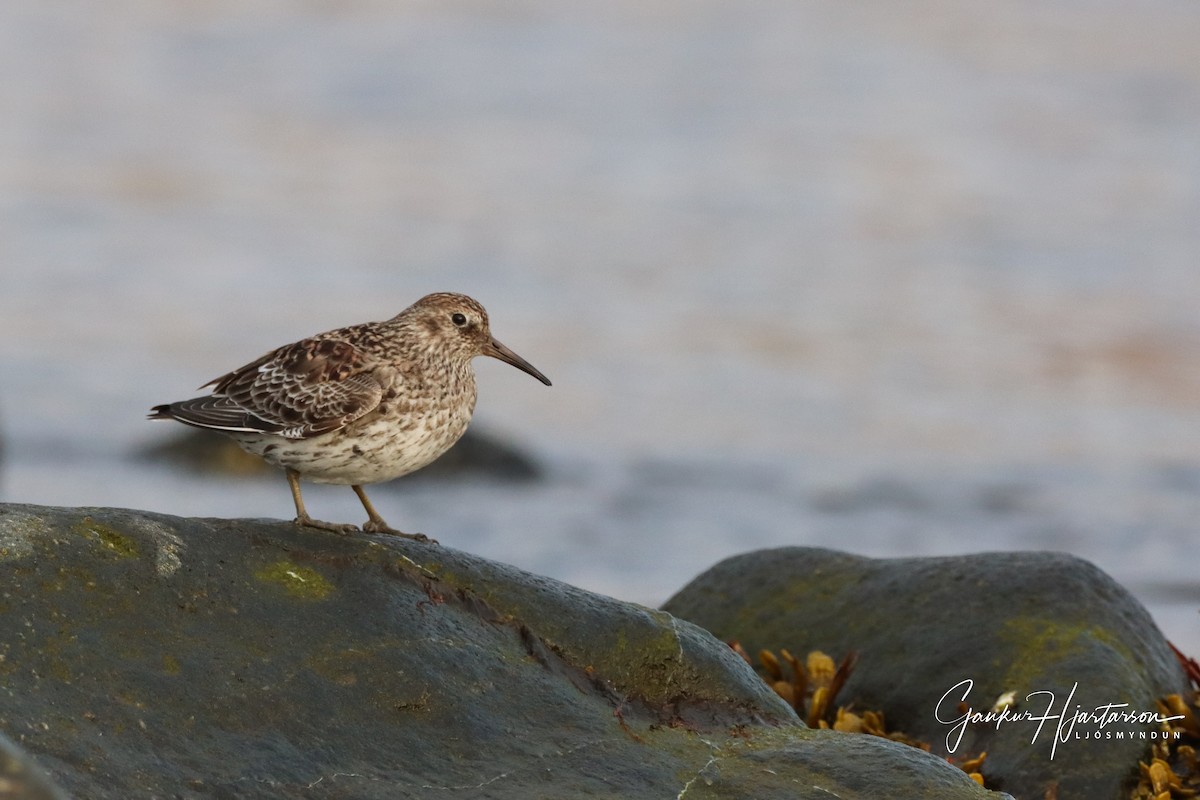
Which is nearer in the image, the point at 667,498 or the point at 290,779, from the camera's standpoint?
the point at 290,779

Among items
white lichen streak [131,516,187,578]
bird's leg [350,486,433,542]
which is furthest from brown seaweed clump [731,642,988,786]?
white lichen streak [131,516,187,578]

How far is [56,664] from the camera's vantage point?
17.3ft

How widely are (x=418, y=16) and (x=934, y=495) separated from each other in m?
19.8

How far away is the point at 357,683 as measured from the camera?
5.75 m

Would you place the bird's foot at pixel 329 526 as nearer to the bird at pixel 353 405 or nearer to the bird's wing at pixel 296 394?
the bird at pixel 353 405

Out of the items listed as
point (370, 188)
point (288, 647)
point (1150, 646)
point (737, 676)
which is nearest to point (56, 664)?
point (288, 647)

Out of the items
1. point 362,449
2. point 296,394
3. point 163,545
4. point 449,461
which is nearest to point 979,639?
point 362,449

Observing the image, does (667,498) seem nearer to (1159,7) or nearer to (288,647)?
(288,647)

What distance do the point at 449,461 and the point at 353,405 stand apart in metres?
8.57

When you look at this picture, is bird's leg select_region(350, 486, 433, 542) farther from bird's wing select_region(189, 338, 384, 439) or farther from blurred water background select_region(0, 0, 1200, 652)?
blurred water background select_region(0, 0, 1200, 652)

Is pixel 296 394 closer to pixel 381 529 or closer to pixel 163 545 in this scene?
pixel 381 529

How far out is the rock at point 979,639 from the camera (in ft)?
25.2

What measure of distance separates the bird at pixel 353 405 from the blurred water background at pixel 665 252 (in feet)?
17.7

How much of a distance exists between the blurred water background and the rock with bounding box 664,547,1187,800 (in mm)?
3141
